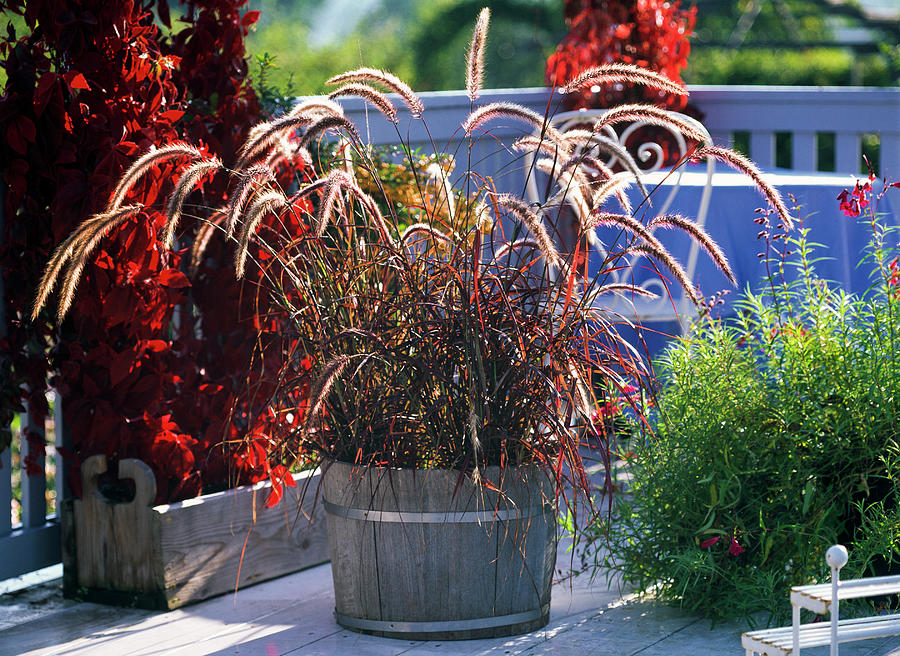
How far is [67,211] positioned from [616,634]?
5.00 feet

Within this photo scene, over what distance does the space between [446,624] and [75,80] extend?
141 centimetres

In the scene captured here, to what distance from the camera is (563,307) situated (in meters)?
2.35

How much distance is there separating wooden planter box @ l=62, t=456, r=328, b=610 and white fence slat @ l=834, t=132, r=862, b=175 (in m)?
3.12

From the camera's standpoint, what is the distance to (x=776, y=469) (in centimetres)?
246

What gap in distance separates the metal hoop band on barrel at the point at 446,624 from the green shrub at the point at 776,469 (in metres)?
0.27

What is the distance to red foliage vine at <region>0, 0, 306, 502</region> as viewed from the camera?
2.59m

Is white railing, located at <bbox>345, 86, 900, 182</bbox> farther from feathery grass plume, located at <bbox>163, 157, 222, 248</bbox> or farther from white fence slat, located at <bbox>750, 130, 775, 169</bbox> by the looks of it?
feathery grass plume, located at <bbox>163, 157, 222, 248</bbox>

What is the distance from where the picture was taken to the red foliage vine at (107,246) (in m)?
2.59

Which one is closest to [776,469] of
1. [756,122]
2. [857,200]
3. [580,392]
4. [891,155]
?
[580,392]

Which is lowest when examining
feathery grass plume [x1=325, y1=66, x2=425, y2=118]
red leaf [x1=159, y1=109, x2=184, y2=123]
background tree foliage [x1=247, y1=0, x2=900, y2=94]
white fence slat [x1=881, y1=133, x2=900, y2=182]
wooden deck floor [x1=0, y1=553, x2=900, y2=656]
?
wooden deck floor [x1=0, y1=553, x2=900, y2=656]

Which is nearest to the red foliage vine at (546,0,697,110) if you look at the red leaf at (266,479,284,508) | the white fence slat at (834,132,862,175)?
the white fence slat at (834,132,862,175)

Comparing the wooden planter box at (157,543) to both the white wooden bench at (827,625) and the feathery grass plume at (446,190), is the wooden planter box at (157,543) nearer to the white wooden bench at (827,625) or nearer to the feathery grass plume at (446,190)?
the feathery grass plume at (446,190)

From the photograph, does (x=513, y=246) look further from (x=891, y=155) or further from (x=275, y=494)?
(x=891, y=155)

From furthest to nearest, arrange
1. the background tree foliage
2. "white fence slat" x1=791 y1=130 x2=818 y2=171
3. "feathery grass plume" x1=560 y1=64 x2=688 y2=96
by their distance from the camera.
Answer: the background tree foliage < "white fence slat" x1=791 y1=130 x2=818 y2=171 < "feathery grass plume" x1=560 y1=64 x2=688 y2=96
